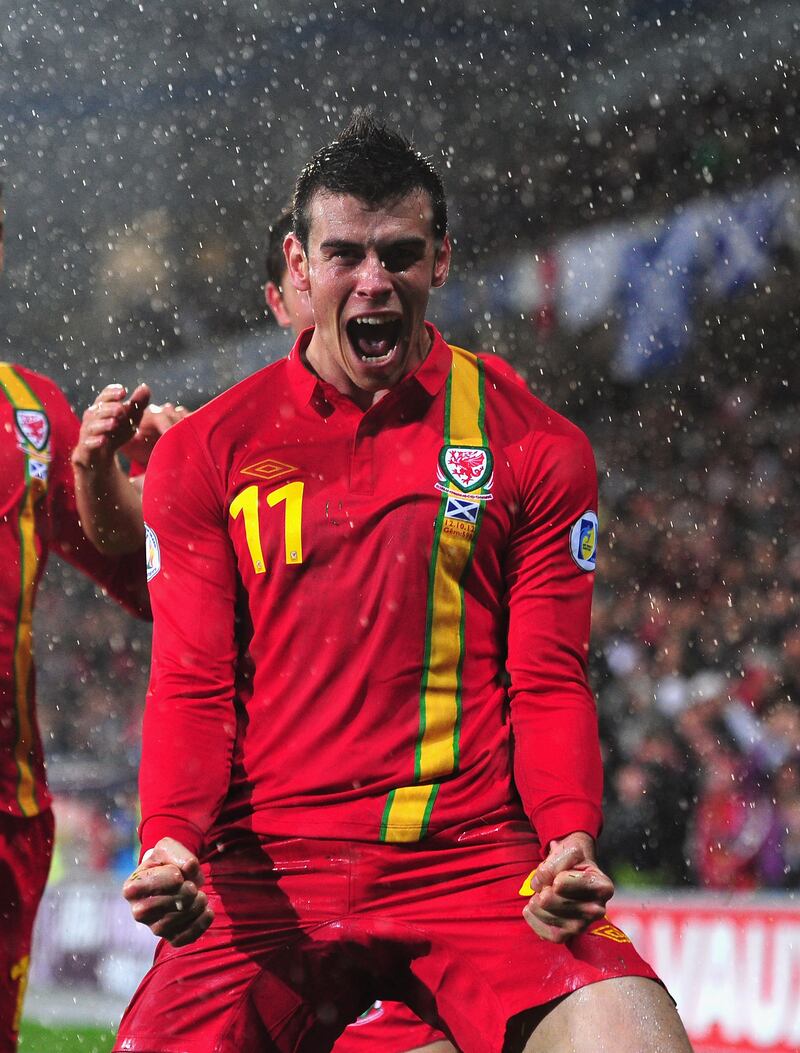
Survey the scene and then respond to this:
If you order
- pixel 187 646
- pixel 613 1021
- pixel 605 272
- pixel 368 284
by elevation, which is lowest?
pixel 613 1021

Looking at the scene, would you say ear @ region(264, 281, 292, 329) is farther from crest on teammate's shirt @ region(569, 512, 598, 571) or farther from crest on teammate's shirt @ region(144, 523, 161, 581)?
crest on teammate's shirt @ region(569, 512, 598, 571)

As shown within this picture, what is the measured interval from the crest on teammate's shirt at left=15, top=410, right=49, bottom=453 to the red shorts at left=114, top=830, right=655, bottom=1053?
1424 millimetres

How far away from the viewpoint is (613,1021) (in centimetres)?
228

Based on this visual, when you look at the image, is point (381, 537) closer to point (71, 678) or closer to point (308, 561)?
point (308, 561)

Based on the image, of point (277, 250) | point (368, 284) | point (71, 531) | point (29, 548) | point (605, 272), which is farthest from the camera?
point (605, 272)

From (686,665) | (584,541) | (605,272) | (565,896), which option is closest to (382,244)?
(584,541)

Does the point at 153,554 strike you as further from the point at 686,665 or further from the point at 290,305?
the point at 686,665

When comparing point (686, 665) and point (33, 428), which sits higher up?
point (33, 428)

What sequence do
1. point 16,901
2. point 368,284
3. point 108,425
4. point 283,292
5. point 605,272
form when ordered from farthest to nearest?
point 605,272 < point 283,292 < point 16,901 < point 108,425 < point 368,284

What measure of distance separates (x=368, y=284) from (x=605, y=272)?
9.01 meters

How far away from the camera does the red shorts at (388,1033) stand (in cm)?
302

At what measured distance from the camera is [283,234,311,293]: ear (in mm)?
2777

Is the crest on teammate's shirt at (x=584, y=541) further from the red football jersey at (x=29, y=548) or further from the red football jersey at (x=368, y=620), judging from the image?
the red football jersey at (x=29, y=548)

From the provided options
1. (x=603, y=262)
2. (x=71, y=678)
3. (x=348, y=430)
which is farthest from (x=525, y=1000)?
(x=71, y=678)
